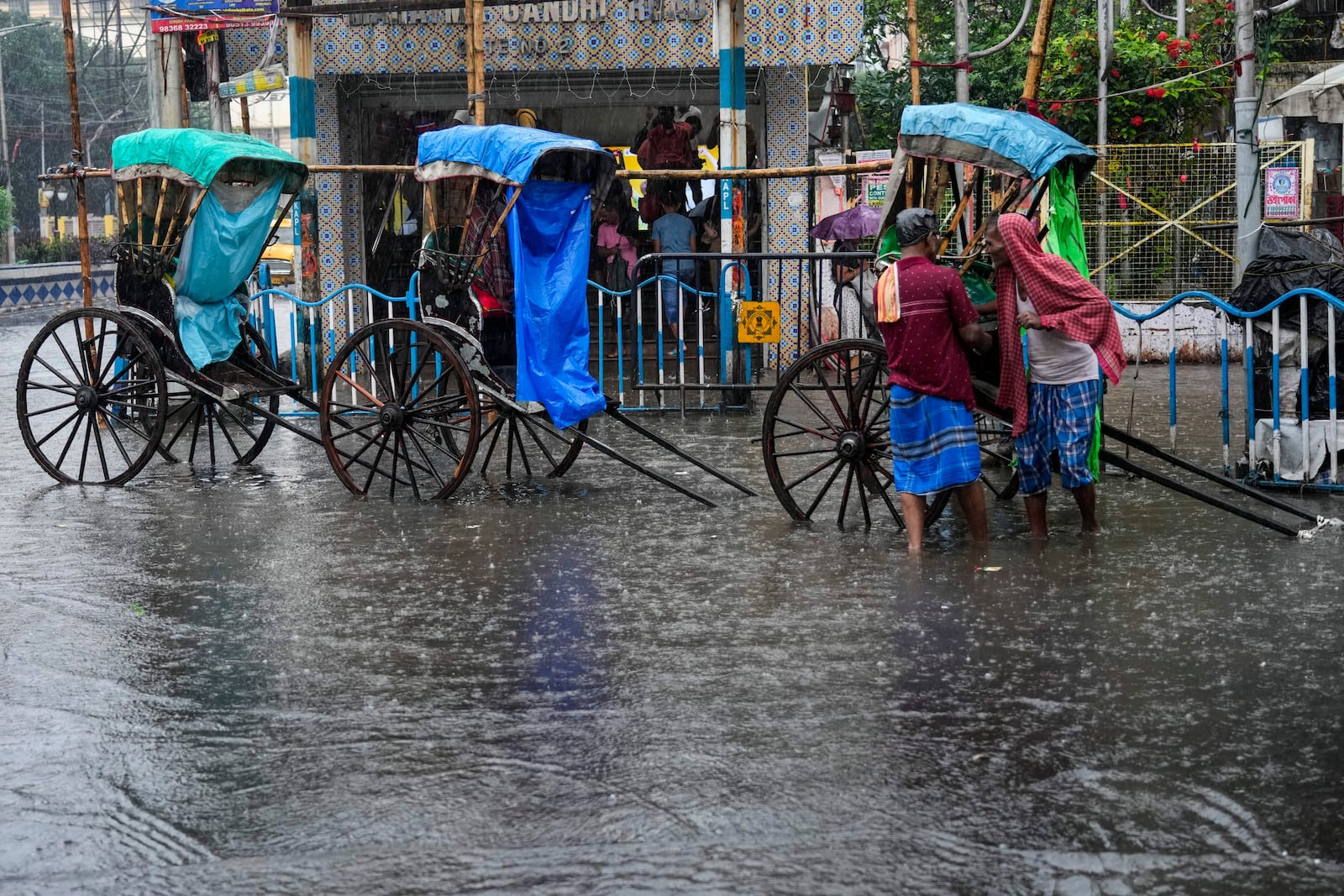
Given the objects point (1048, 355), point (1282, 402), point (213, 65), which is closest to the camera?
point (1048, 355)

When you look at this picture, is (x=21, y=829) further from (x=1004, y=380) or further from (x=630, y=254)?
(x=630, y=254)

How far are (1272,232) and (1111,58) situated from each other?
19.9ft

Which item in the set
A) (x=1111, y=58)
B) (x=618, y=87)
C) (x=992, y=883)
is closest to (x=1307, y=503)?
(x=992, y=883)

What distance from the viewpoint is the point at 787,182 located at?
16.1 metres

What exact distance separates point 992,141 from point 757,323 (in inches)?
195

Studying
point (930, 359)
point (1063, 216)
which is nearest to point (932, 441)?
point (930, 359)

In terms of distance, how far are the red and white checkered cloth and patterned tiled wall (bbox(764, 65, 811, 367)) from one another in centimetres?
837

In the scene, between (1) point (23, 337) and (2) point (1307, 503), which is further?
(1) point (23, 337)

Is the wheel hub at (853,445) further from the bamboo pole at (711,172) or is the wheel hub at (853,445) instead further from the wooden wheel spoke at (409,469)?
the bamboo pole at (711,172)

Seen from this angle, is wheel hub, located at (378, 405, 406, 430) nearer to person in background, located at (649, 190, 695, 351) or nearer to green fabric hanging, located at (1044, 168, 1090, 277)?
green fabric hanging, located at (1044, 168, 1090, 277)

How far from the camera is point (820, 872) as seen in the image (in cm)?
373

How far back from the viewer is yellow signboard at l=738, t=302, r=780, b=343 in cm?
1223

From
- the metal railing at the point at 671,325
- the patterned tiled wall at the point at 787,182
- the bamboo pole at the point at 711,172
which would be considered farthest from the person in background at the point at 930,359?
the patterned tiled wall at the point at 787,182

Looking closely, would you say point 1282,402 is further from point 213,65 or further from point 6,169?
point 6,169
